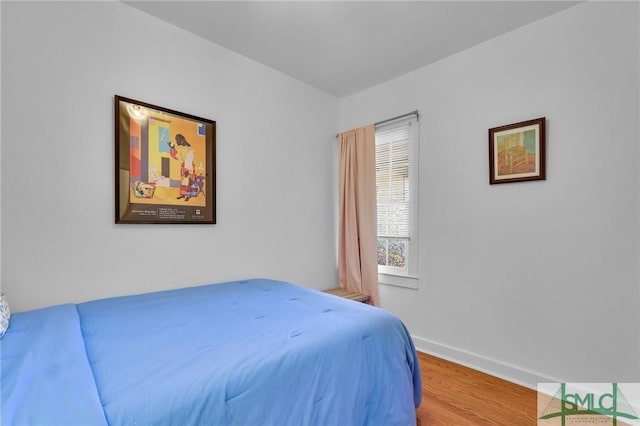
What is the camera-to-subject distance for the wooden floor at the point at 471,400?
5.98ft

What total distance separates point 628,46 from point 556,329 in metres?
1.88

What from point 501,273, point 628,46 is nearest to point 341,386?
point 501,273

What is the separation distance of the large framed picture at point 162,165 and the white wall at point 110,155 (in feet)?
0.25

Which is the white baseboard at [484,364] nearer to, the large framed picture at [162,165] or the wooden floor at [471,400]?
the wooden floor at [471,400]

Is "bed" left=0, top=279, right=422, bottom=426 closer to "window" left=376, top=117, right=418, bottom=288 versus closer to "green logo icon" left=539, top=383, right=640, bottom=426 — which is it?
"green logo icon" left=539, top=383, right=640, bottom=426

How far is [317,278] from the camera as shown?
330cm

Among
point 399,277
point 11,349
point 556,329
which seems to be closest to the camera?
point 11,349

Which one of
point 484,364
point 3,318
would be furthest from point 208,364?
point 484,364

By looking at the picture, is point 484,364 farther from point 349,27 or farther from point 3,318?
point 3,318

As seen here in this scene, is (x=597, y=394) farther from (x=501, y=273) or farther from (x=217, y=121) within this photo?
(x=217, y=121)

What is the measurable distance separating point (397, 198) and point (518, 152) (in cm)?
111

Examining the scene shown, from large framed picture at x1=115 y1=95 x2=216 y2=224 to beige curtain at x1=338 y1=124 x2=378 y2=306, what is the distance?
1.47 meters

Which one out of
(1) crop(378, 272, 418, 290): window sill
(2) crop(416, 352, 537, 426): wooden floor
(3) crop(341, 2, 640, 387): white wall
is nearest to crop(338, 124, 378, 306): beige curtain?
(1) crop(378, 272, 418, 290): window sill

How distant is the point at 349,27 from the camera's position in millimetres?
2305
